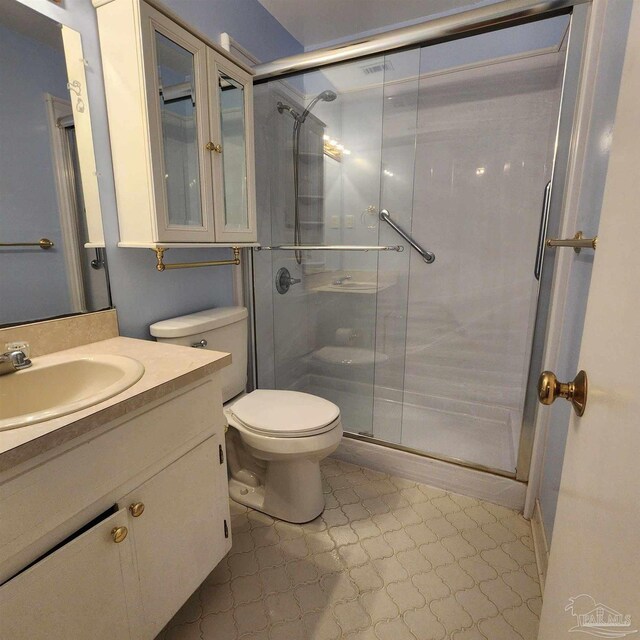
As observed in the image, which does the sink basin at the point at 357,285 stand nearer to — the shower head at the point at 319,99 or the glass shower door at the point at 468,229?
the glass shower door at the point at 468,229

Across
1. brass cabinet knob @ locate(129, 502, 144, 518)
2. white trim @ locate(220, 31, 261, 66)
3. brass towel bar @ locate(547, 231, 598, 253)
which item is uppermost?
white trim @ locate(220, 31, 261, 66)

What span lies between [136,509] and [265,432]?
0.56m

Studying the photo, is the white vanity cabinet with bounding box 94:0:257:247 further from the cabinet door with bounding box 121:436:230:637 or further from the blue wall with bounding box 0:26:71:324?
the cabinet door with bounding box 121:436:230:637

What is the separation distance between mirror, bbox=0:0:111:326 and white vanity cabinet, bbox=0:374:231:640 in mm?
543

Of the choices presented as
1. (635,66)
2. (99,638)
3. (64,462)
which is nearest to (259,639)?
(99,638)

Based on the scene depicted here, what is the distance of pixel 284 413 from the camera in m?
1.43

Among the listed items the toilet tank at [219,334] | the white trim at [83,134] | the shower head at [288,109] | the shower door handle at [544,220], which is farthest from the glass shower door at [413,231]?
the white trim at [83,134]

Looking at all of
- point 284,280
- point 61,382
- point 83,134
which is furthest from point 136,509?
point 284,280

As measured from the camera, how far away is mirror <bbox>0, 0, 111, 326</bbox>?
0.96 m

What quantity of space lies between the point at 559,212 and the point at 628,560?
1319mm

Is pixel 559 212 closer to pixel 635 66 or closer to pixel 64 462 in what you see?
pixel 635 66

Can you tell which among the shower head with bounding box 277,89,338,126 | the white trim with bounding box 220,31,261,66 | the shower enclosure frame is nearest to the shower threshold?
the shower enclosure frame

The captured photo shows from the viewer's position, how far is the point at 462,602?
116 centimetres

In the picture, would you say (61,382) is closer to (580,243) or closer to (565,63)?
(580,243)
